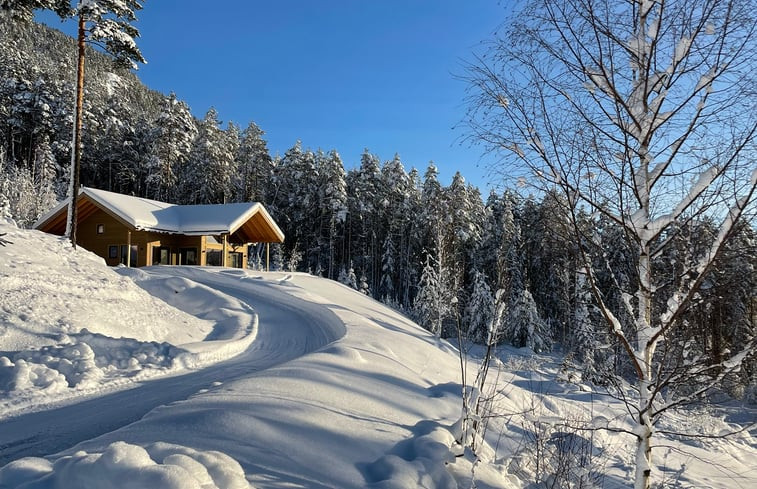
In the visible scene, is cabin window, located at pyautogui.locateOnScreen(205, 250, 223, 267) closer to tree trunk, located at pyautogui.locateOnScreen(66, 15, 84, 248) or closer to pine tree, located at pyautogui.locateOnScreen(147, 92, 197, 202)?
tree trunk, located at pyautogui.locateOnScreen(66, 15, 84, 248)

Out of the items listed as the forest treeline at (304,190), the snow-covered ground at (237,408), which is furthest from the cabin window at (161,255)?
the snow-covered ground at (237,408)

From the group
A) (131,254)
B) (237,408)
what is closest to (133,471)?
(237,408)

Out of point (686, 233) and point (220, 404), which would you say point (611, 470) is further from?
point (220, 404)

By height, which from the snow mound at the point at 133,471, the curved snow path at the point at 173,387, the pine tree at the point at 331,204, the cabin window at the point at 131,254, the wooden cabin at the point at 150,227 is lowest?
A: the curved snow path at the point at 173,387

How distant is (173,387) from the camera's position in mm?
7094

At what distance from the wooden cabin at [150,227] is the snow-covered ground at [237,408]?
14.0 meters

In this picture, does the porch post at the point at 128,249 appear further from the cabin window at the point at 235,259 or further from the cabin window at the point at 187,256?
the cabin window at the point at 235,259

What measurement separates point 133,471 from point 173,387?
4901 mm

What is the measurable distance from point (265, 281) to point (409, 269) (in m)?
25.4

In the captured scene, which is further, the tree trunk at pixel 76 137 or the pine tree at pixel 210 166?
the pine tree at pixel 210 166

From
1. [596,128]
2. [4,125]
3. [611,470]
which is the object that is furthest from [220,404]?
[4,125]

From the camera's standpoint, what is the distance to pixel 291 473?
3.20 m

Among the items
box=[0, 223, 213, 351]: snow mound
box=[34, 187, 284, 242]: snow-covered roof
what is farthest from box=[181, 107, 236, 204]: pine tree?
box=[0, 223, 213, 351]: snow mound

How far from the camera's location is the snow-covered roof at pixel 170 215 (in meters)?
25.8
